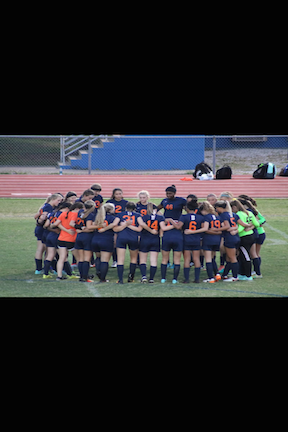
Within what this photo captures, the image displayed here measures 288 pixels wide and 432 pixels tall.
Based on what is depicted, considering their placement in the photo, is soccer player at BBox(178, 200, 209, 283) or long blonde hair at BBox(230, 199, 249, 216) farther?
long blonde hair at BBox(230, 199, 249, 216)

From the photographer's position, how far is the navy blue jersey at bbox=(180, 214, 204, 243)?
29.5 ft

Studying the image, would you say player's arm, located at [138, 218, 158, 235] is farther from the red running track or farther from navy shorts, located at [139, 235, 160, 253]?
the red running track

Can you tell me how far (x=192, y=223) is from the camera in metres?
9.00

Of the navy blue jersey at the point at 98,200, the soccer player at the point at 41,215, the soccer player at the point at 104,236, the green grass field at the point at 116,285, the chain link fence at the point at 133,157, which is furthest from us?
the chain link fence at the point at 133,157

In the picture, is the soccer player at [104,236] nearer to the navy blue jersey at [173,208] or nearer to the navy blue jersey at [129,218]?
the navy blue jersey at [129,218]

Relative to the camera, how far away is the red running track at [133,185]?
1992 cm

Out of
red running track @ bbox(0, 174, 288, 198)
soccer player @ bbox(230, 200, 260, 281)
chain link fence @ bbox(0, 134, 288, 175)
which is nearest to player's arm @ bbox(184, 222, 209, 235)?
soccer player @ bbox(230, 200, 260, 281)

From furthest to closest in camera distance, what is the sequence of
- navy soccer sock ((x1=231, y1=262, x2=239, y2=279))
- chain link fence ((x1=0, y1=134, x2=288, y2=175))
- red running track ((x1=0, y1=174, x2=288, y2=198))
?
1. chain link fence ((x1=0, y1=134, x2=288, y2=175))
2. red running track ((x1=0, y1=174, x2=288, y2=198))
3. navy soccer sock ((x1=231, y1=262, x2=239, y2=279))

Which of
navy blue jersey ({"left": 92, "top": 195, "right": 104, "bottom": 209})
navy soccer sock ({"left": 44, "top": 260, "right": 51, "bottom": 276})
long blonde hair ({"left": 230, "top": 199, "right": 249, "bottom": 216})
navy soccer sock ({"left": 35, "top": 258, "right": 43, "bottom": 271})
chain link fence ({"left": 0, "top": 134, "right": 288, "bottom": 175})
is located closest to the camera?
long blonde hair ({"left": 230, "top": 199, "right": 249, "bottom": 216})

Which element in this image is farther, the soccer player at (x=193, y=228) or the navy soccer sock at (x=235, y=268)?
the navy soccer sock at (x=235, y=268)

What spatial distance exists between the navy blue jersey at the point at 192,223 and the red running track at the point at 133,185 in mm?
10682

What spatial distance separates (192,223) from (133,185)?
12139 millimetres

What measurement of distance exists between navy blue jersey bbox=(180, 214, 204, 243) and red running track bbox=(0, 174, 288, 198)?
10682 millimetres

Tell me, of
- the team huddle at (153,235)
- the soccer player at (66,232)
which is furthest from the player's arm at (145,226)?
the soccer player at (66,232)
